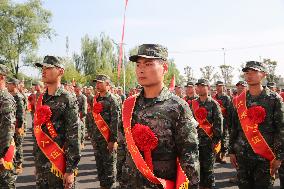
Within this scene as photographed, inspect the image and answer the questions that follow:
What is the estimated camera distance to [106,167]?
669 cm

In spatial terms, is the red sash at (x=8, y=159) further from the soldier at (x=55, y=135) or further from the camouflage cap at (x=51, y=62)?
the camouflage cap at (x=51, y=62)

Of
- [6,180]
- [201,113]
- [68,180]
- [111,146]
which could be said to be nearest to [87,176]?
[111,146]

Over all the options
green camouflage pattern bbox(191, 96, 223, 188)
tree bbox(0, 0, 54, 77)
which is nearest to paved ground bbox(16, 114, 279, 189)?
green camouflage pattern bbox(191, 96, 223, 188)

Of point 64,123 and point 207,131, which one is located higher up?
point 64,123

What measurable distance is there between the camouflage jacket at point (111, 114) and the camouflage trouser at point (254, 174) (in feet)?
8.47

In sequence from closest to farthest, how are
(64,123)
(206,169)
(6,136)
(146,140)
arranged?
(146,140), (64,123), (6,136), (206,169)

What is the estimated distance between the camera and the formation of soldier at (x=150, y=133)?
2.89 metres

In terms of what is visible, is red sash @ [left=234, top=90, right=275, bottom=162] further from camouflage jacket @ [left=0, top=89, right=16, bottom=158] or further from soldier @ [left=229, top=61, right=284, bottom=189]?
camouflage jacket @ [left=0, top=89, right=16, bottom=158]

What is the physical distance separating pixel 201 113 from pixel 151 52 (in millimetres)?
4115

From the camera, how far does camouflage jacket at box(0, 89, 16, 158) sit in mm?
4254

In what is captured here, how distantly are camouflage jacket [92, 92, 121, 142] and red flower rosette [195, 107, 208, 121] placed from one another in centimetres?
153

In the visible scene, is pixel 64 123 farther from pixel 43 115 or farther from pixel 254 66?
pixel 254 66

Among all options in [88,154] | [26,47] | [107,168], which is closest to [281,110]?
[107,168]

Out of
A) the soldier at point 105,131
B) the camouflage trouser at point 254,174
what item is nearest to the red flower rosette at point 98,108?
the soldier at point 105,131
